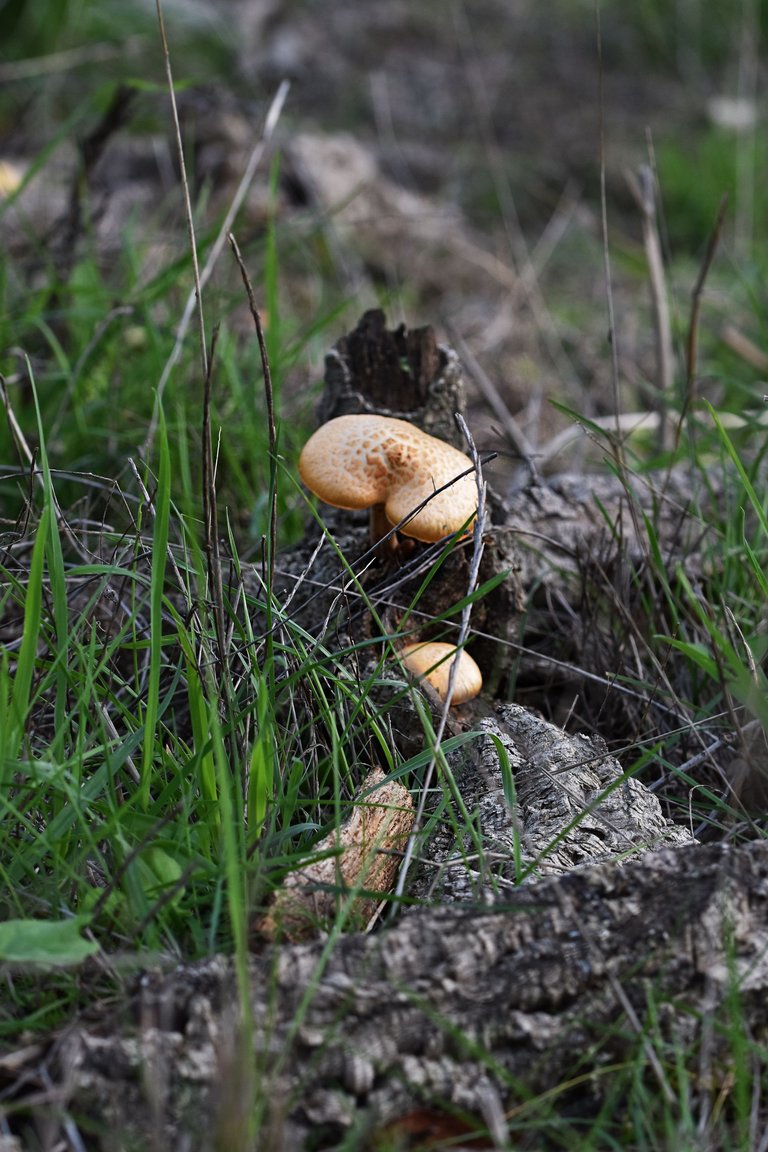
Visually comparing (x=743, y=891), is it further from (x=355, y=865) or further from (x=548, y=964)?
(x=355, y=865)

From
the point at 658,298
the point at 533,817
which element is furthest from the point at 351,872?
the point at 658,298

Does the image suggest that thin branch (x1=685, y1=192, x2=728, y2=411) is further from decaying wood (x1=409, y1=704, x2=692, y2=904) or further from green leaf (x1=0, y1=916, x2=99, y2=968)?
green leaf (x1=0, y1=916, x2=99, y2=968)

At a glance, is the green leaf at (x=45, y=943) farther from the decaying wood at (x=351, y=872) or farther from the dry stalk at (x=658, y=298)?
the dry stalk at (x=658, y=298)

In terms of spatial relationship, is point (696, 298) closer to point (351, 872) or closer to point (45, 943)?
point (351, 872)

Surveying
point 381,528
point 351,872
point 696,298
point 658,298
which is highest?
point 696,298

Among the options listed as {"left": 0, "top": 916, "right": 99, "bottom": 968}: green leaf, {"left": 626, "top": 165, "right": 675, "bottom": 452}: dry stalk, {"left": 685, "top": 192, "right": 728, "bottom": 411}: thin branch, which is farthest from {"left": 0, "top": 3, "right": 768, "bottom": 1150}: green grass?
{"left": 626, "top": 165, "right": 675, "bottom": 452}: dry stalk

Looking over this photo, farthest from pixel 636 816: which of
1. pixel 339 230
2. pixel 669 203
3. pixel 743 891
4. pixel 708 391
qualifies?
pixel 669 203

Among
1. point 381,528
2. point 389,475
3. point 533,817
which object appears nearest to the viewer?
point 533,817
